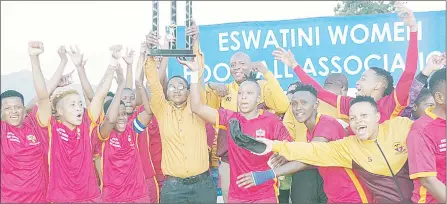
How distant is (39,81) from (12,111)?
0.40 m

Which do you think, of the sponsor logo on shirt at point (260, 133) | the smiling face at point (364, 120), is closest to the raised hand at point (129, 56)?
the sponsor logo on shirt at point (260, 133)

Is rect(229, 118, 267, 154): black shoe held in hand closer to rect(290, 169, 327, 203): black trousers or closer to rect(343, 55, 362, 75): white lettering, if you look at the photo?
rect(290, 169, 327, 203): black trousers

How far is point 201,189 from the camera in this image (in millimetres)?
5680

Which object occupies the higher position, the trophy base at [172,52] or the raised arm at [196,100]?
the trophy base at [172,52]

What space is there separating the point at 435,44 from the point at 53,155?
4828 mm

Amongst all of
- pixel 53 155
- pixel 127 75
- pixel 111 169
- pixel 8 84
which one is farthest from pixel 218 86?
pixel 8 84

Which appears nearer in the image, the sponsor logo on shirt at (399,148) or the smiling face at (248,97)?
the sponsor logo on shirt at (399,148)

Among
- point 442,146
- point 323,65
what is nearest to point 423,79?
point 442,146

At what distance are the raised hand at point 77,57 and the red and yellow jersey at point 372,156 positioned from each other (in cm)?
220

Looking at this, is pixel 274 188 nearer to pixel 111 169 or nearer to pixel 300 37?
pixel 111 169

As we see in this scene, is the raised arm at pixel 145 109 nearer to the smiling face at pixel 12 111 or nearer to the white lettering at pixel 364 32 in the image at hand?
the smiling face at pixel 12 111

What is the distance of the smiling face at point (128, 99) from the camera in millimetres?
6270

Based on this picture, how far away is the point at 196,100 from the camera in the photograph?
213 inches

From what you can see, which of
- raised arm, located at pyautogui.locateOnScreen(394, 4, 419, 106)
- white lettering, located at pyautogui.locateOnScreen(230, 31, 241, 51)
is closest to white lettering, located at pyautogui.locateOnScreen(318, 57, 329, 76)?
white lettering, located at pyautogui.locateOnScreen(230, 31, 241, 51)
